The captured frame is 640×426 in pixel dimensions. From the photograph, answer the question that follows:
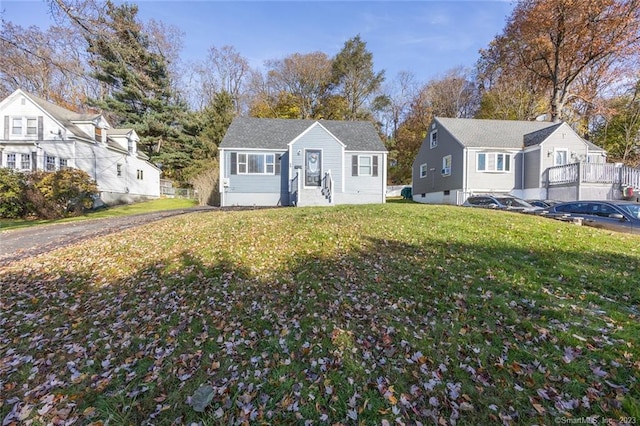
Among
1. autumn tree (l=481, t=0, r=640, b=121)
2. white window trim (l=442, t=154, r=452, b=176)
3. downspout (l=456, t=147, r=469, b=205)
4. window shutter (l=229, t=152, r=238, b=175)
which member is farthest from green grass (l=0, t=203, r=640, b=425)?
autumn tree (l=481, t=0, r=640, b=121)

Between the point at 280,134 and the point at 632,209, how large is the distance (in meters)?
18.9

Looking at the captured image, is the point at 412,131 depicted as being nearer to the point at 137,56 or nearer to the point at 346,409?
the point at 137,56

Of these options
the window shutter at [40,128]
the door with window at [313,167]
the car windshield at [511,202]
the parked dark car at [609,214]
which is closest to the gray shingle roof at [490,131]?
the car windshield at [511,202]

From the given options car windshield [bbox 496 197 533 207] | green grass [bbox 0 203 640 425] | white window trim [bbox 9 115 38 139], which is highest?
white window trim [bbox 9 115 38 139]

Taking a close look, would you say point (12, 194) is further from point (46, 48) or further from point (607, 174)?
point (607, 174)

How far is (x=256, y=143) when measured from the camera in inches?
806

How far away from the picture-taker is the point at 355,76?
125 feet

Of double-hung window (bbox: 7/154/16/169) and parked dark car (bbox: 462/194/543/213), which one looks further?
double-hung window (bbox: 7/154/16/169)

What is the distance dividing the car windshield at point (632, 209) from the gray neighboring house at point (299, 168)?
12.6 metres

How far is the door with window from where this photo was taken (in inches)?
776

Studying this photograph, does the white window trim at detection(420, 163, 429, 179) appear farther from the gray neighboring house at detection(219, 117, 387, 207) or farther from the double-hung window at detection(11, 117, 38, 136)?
the double-hung window at detection(11, 117, 38, 136)

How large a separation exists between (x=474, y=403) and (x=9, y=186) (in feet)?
73.5

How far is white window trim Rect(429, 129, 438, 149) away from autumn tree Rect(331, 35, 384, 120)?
13947 millimetres

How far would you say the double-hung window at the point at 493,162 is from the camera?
22188 mm
